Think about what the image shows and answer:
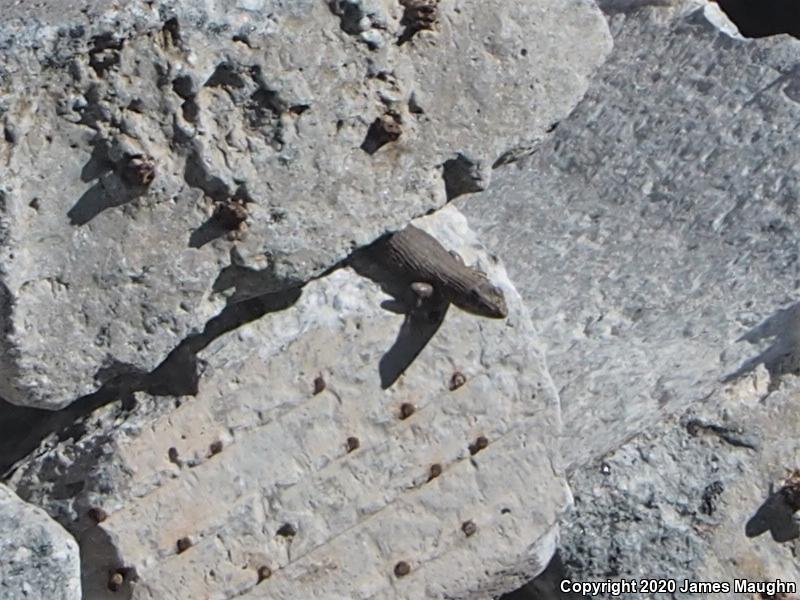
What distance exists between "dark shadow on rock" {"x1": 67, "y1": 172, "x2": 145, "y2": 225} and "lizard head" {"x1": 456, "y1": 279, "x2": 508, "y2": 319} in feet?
2.04

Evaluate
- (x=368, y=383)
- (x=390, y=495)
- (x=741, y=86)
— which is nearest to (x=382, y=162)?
(x=368, y=383)

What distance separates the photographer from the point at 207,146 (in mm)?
2506

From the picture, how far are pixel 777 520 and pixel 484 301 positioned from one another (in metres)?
0.87

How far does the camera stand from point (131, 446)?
265 cm

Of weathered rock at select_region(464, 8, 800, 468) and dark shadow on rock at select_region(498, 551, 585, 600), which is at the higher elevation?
weathered rock at select_region(464, 8, 800, 468)

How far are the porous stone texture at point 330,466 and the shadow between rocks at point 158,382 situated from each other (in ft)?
0.05

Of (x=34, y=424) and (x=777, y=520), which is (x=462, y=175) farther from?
(x=777, y=520)

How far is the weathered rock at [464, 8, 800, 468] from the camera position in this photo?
3225 mm

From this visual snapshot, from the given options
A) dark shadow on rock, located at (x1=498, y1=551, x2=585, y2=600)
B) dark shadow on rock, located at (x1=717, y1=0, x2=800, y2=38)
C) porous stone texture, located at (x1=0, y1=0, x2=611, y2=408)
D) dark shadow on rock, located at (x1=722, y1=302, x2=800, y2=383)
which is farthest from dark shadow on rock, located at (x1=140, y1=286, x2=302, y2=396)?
dark shadow on rock, located at (x1=717, y1=0, x2=800, y2=38)

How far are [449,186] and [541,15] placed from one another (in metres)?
0.34

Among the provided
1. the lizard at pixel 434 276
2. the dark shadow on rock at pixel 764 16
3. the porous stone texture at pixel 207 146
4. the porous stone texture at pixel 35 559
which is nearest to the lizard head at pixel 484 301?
the lizard at pixel 434 276

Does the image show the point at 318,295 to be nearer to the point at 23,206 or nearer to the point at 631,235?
the point at 23,206

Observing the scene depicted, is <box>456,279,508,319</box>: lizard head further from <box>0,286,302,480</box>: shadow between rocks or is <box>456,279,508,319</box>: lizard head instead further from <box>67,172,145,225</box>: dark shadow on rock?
<box>67,172,145,225</box>: dark shadow on rock

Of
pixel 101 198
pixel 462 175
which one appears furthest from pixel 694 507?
pixel 101 198
